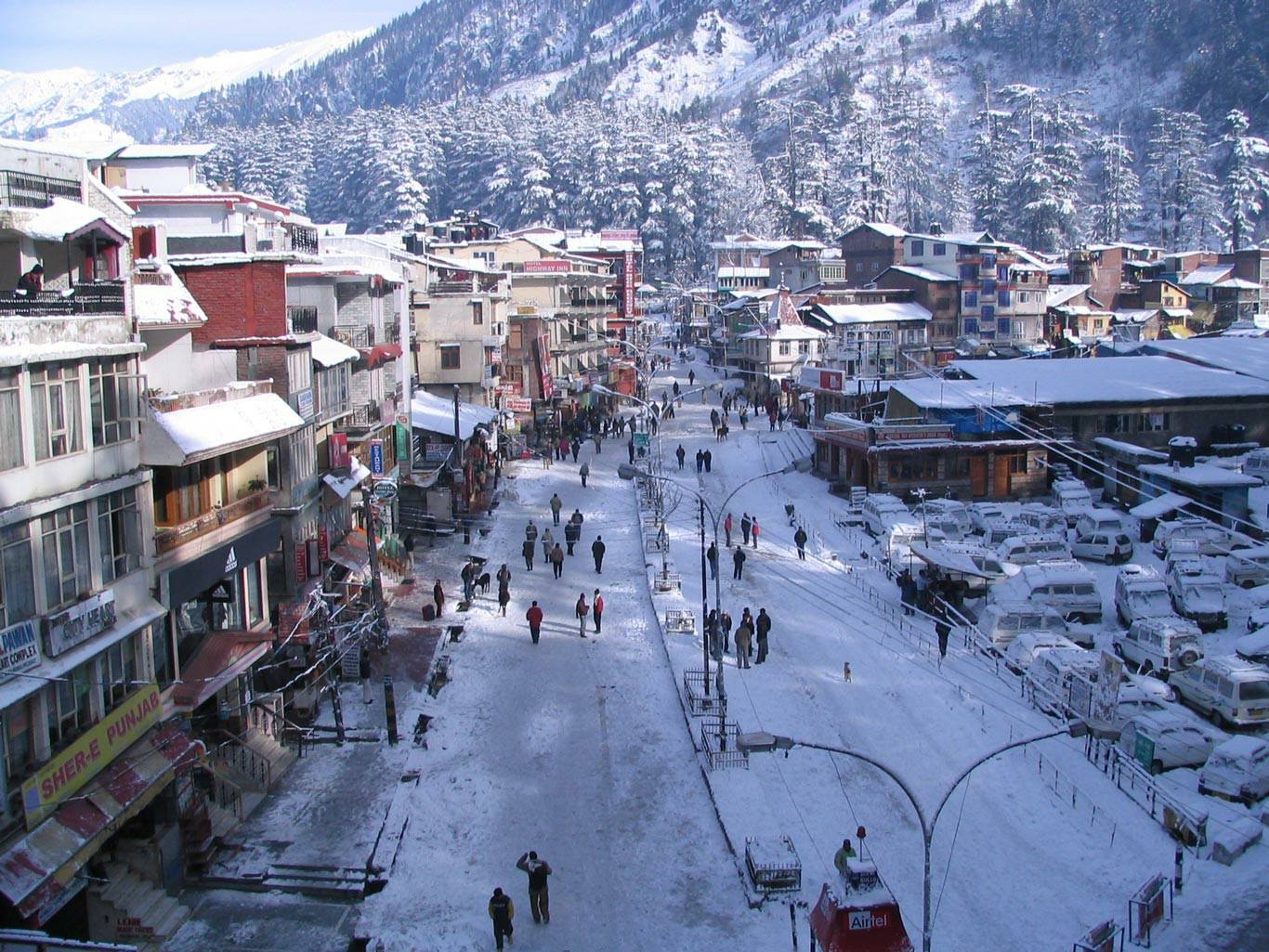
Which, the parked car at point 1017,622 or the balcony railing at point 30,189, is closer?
the balcony railing at point 30,189

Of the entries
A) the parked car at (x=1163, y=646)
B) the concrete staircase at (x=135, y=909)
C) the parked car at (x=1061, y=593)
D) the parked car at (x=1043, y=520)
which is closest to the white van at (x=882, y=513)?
the parked car at (x=1043, y=520)

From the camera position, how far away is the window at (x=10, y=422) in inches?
571

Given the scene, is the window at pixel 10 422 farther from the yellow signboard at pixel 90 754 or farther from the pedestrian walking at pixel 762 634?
the pedestrian walking at pixel 762 634

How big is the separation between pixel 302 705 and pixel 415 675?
306cm

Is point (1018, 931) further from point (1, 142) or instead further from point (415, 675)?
point (1, 142)

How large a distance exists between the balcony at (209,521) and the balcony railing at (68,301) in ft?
12.0

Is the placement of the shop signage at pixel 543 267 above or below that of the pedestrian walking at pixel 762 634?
above

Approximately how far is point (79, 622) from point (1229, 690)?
22.2 m

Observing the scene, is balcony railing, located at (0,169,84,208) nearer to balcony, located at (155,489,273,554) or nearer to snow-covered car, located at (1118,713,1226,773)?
balcony, located at (155,489,273,554)

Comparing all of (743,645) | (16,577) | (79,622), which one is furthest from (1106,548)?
(16,577)

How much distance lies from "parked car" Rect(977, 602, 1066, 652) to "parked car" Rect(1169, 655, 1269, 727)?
4191 mm

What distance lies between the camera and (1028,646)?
2812 centimetres

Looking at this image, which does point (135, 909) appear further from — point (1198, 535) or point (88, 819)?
point (1198, 535)

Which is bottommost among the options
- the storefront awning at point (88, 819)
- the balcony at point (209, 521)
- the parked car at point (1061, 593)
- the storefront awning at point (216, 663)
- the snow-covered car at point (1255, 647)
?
the snow-covered car at point (1255, 647)
